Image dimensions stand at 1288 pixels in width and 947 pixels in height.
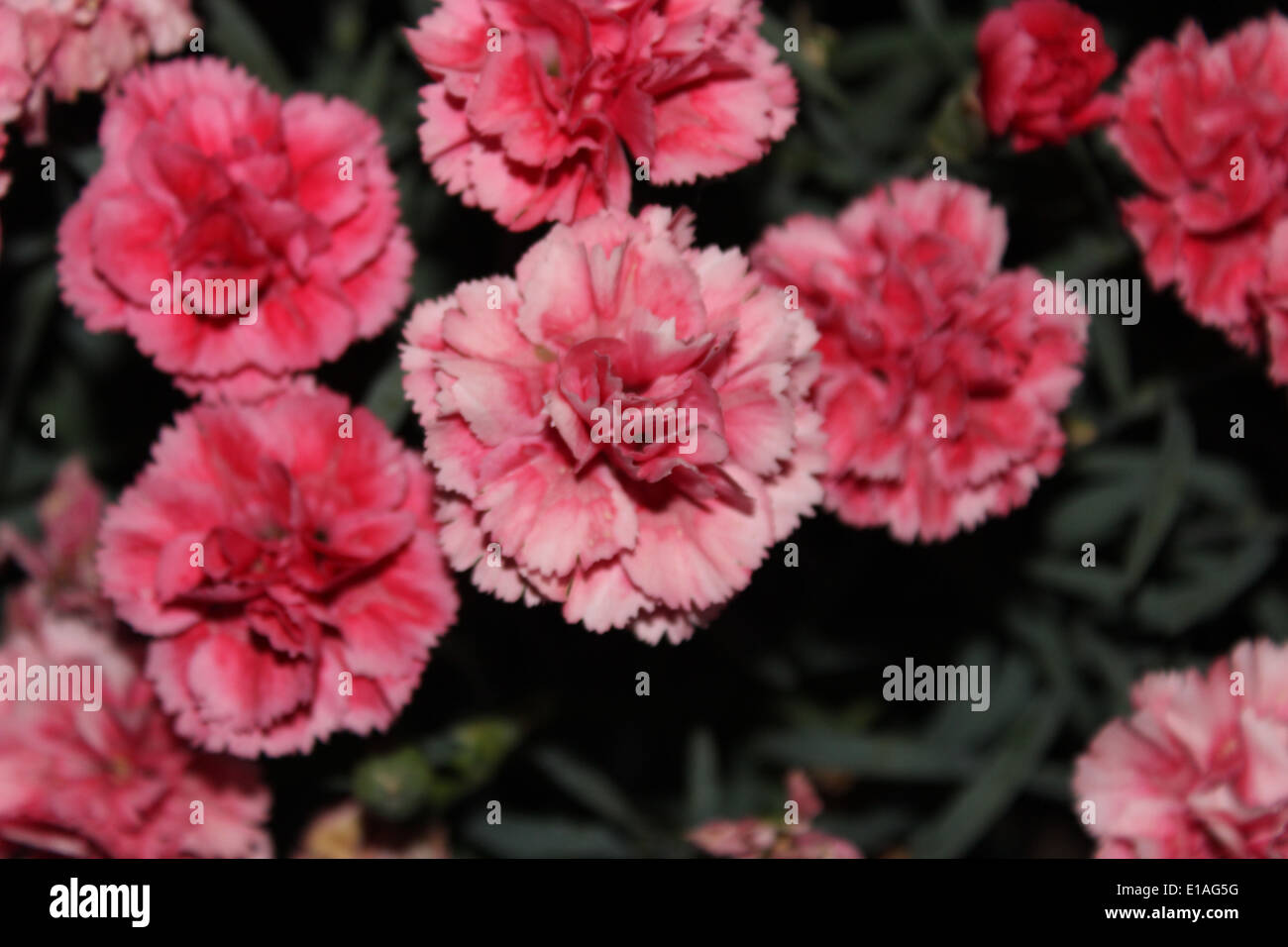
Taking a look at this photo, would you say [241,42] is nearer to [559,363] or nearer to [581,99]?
[581,99]

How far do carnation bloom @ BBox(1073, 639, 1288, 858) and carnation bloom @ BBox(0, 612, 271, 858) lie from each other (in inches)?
44.3

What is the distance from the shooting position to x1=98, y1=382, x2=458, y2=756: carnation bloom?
132 centimetres

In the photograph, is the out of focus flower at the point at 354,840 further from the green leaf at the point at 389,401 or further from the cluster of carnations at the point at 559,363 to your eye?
the green leaf at the point at 389,401

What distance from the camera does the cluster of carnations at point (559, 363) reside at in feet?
3.96

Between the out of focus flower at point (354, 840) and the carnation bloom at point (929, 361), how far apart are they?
0.81 metres

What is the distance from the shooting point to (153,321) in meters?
1.36

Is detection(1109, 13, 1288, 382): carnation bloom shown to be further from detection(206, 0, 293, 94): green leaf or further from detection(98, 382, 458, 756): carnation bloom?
detection(206, 0, 293, 94): green leaf

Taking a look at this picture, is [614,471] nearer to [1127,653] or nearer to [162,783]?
[162,783]

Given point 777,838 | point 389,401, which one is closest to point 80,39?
point 389,401

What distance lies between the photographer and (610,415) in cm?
114

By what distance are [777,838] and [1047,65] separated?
1.06m

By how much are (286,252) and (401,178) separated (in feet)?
1.03

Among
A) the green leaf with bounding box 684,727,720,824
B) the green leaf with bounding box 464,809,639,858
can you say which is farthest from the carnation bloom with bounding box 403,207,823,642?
the green leaf with bounding box 464,809,639,858
